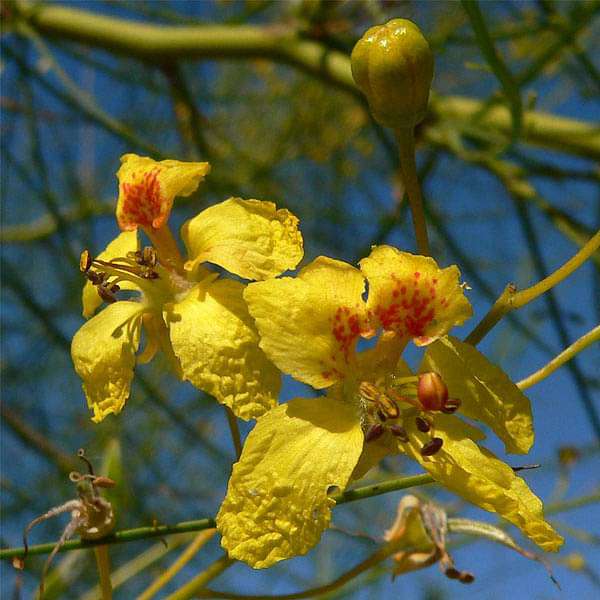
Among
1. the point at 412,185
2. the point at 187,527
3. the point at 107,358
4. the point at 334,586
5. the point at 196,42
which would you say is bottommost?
the point at 334,586

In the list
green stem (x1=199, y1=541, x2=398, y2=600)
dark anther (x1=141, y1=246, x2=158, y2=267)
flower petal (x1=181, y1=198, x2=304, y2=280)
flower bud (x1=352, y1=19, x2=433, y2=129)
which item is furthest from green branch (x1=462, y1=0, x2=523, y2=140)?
green stem (x1=199, y1=541, x2=398, y2=600)

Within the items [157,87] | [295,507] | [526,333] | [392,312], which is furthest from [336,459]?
[157,87]

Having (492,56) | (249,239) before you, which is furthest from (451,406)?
(492,56)

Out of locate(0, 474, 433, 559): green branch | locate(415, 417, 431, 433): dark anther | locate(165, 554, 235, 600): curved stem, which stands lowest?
locate(165, 554, 235, 600): curved stem

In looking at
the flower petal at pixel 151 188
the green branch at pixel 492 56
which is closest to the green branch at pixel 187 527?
the flower petal at pixel 151 188

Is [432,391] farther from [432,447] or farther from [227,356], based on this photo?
[227,356]

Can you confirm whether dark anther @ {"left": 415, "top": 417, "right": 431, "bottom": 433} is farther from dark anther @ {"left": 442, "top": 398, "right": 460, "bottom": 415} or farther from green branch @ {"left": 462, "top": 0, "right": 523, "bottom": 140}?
green branch @ {"left": 462, "top": 0, "right": 523, "bottom": 140}

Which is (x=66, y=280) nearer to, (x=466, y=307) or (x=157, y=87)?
(x=157, y=87)
